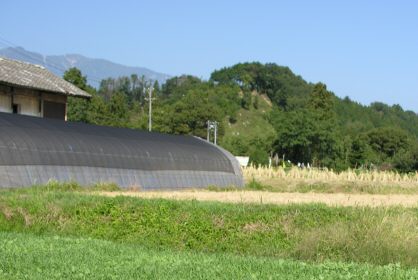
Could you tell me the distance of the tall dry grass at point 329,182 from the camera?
37.5 metres

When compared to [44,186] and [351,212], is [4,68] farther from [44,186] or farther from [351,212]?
[351,212]

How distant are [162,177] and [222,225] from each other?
1589 cm

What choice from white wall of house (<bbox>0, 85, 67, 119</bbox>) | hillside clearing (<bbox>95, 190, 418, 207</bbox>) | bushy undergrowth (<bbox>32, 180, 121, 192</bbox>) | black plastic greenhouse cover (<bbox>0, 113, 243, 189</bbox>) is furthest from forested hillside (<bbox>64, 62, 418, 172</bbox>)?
bushy undergrowth (<bbox>32, 180, 121, 192</bbox>)

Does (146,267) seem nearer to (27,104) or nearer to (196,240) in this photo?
(196,240)

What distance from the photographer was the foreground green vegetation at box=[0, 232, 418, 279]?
8875 millimetres

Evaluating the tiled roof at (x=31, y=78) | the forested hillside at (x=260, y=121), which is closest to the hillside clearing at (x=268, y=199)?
the tiled roof at (x=31, y=78)

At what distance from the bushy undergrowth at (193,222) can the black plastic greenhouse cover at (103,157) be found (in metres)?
7.00

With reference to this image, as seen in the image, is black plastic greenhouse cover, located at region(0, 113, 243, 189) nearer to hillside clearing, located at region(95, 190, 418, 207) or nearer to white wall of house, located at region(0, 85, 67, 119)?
hillside clearing, located at region(95, 190, 418, 207)

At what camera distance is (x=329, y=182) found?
38.6 m

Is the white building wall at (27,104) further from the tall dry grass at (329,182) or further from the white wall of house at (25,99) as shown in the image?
the tall dry grass at (329,182)

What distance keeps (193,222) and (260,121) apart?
98369 mm

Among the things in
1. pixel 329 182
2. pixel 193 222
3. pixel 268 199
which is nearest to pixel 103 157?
pixel 268 199

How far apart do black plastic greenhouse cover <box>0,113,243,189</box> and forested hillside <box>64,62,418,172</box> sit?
36.7 m

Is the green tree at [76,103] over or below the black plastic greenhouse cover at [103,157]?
→ over
